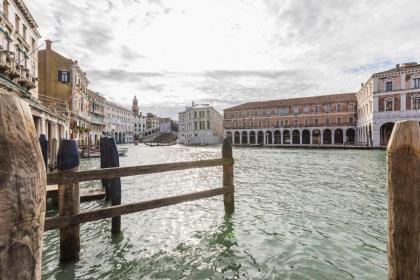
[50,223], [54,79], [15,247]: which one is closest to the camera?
[15,247]

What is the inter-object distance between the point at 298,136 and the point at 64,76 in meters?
51.6

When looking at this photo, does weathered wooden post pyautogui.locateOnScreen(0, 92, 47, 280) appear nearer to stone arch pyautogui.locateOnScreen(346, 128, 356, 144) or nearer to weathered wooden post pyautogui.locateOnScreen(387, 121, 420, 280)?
weathered wooden post pyautogui.locateOnScreen(387, 121, 420, 280)

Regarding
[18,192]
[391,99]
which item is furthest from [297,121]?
[18,192]

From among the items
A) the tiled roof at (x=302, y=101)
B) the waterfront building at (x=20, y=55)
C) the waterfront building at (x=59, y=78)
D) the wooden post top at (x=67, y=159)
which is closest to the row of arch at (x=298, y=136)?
the tiled roof at (x=302, y=101)

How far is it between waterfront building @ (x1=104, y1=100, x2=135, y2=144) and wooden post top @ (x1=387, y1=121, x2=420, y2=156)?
84183mm

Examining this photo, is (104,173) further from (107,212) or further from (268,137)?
(268,137)

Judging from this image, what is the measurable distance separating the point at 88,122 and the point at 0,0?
30.6 metres

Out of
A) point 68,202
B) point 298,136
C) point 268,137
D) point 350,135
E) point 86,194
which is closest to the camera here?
point 68,202

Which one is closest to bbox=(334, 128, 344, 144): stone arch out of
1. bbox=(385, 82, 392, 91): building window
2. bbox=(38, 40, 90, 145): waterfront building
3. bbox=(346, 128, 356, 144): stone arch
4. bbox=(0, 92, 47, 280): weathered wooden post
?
bbox=(346, 128, 356, 144): stone arch

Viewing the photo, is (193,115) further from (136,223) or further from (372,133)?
(136,223)

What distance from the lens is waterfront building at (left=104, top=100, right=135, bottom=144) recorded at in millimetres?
85000

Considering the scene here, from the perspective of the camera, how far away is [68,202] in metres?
3.43

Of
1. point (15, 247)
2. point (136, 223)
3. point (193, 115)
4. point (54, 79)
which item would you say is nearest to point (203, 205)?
point (136, 223)

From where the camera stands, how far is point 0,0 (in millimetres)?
16062
